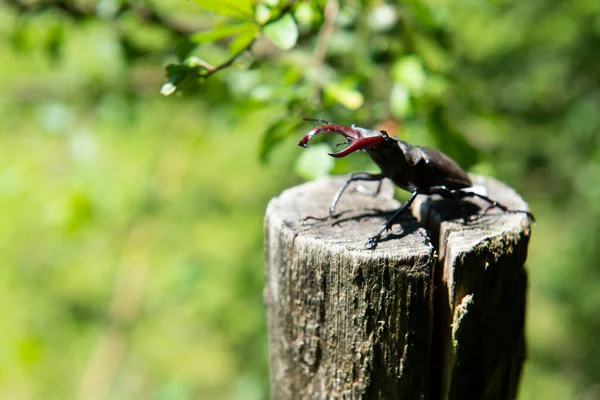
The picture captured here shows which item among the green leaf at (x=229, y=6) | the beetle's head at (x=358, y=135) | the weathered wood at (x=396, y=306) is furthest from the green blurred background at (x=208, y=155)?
the weathered wood at (x=396, y=306)

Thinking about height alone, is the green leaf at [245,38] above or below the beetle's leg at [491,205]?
above

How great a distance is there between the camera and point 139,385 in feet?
16.2

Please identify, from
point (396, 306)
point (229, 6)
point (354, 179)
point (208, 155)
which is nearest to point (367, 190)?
point (354, 179)

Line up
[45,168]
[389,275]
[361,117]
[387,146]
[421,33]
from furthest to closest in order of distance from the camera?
1. [45,168]
2. [421,33]
3. [361,117]
4. [387,146]
5. [389,275]

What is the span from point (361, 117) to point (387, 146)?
67 centimetres

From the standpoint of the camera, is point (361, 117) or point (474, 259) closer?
point (474, 259)

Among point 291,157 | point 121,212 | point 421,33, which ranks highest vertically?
point 421,33

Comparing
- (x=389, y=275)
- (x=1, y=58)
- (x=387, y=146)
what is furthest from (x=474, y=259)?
(x=1, y=58)

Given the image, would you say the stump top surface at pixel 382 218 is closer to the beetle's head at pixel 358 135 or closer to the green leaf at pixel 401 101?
the beetle's head at pixel 358 135

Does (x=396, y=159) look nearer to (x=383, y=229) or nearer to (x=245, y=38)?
(x=383, y=229)

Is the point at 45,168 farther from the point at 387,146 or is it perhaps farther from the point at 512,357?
the point at 512,357

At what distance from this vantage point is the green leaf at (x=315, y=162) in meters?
2.20

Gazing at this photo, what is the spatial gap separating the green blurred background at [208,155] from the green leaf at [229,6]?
344 mm

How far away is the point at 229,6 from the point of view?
185 cm
